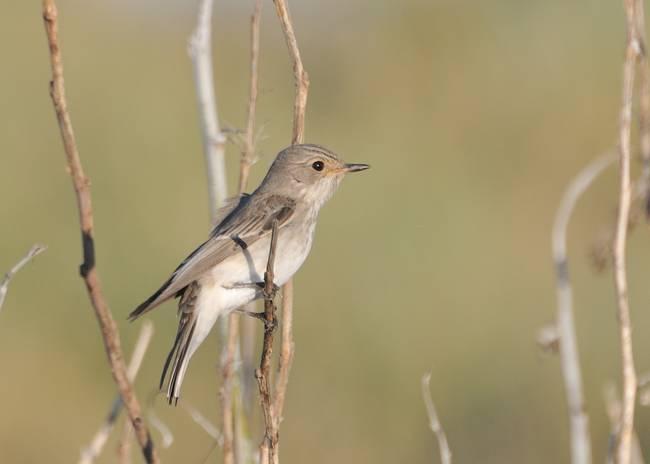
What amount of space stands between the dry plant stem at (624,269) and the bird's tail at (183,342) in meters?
1.59

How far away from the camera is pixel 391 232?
32.7 ft

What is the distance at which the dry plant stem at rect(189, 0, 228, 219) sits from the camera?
4.29m

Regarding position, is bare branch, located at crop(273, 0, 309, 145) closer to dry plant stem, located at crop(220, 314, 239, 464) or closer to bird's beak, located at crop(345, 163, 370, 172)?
dry plant stem, located at crop(220, 314, 239, 464)

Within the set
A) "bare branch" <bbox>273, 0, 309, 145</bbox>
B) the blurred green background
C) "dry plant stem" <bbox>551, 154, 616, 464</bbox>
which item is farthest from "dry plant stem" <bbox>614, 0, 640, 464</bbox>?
the blurred green background

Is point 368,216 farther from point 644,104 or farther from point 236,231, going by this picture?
point 644,104

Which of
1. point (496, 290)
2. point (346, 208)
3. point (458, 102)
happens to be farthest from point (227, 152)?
point (458, 102)

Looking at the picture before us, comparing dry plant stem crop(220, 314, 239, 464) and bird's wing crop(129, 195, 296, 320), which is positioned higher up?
bird's wing crop(129, 195, 296, 320)

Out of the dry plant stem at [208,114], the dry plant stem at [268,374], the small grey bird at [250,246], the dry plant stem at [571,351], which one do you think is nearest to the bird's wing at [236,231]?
the small grey bird at [250,246]

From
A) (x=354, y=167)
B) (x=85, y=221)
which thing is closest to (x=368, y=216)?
(x=354, y=167)

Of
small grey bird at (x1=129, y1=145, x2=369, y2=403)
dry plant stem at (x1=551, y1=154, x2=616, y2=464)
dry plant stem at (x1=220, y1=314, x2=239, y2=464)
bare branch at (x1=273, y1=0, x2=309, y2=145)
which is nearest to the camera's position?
bare branch at (x1=273, y1=0, x2=309, y2=145)

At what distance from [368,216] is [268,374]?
22.5 ft

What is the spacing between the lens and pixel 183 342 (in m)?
4.36

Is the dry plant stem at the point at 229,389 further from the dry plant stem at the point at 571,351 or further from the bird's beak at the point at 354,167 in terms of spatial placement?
the dry plant stem at the point at 571,351

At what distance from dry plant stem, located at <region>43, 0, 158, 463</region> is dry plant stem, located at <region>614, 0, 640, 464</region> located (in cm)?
164
